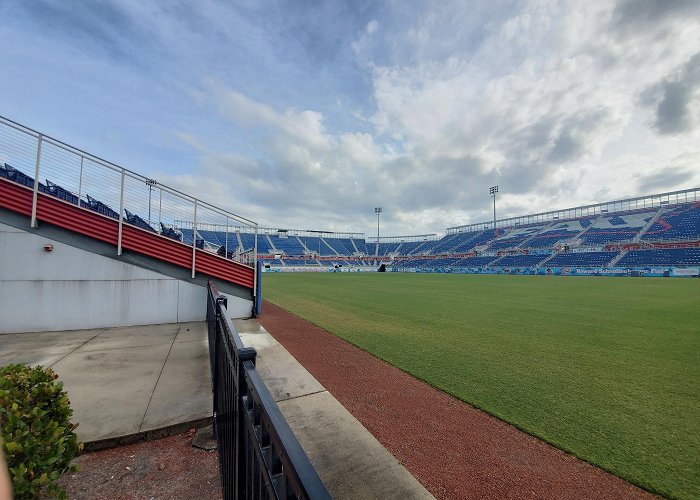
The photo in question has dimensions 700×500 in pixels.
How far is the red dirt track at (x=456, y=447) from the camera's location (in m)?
2.54

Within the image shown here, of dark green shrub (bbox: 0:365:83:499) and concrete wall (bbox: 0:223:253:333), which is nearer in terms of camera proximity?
dark green shrub (bbox: 0:365:83:499)

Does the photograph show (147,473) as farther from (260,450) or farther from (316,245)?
(316,245)

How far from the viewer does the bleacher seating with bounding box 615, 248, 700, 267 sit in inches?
1492

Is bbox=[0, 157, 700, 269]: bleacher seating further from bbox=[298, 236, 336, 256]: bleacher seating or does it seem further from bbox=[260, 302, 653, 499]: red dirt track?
bbox=[260, 302, 653, 499]: red dirt track

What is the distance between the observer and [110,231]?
24.7ft

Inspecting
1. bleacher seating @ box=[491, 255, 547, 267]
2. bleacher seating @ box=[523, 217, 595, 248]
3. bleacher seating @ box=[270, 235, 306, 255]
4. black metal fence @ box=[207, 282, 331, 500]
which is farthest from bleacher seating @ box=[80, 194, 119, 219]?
bleacher seating @ box=[523, 217, 595, 248]

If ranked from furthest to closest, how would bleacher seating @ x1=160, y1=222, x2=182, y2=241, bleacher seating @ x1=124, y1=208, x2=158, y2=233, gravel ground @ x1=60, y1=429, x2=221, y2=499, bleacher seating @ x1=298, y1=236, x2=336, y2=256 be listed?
bleacher seating @ x1=298, y1=236, x2=336, y2=256 < bleacher seating @ x1=160, y1=222, x2=182, y2=241 < bleacher seating @ x1=124, y1=208, x2=158, y2=233 < gravel ground @ x1=60, y1=429, x2=221, y2=499

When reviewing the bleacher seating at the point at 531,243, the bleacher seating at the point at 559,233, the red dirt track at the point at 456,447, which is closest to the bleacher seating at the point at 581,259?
the bleacher seating at the point at 531,243

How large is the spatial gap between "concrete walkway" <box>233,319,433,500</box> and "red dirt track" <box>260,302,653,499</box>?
5.6 inches

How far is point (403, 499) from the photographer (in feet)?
7.74

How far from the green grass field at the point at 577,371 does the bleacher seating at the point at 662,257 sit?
40.4 meters

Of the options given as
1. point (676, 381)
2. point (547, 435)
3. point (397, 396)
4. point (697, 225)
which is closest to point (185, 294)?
point (397, 396)

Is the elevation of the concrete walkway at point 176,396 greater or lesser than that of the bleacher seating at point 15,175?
lesser

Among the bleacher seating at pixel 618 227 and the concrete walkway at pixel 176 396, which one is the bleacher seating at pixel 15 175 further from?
the bleacher seating at pixel 618 227
